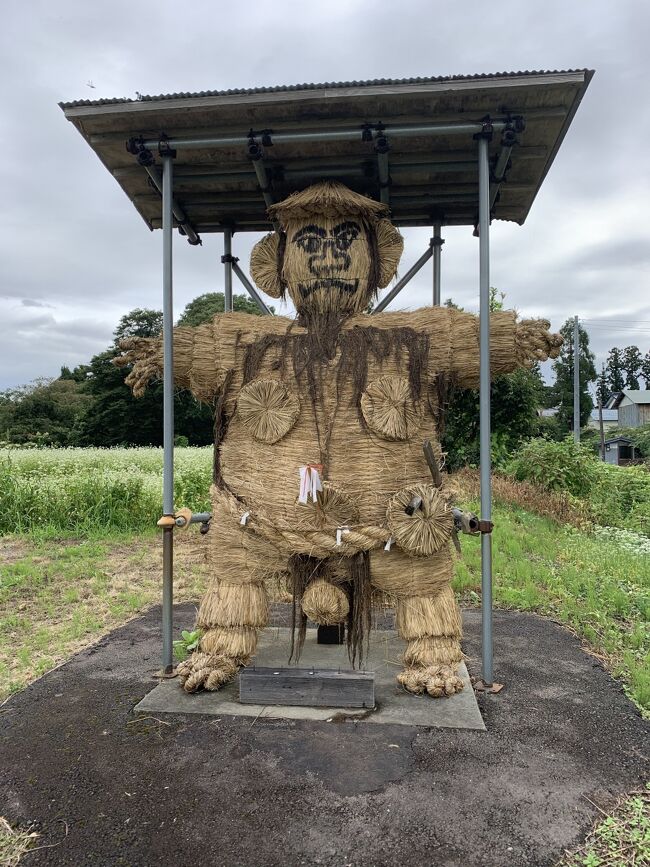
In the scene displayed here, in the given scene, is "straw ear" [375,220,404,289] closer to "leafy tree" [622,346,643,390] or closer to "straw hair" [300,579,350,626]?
"straw hair" [300,579,350,626]

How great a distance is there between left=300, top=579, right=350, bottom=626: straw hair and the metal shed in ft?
2.56

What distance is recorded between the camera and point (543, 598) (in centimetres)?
519

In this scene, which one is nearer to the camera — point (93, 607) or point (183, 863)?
point (183, 863)

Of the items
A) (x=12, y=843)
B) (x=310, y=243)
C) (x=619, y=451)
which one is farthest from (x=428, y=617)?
(x=619, y=451)

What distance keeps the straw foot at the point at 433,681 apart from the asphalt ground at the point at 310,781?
0.19 metres

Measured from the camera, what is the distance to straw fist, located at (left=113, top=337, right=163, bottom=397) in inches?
135

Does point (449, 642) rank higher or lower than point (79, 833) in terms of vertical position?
higher

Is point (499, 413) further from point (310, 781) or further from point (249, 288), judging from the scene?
point (310, 781)

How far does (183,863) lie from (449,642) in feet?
5.67

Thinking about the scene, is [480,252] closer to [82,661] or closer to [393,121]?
[393,121]

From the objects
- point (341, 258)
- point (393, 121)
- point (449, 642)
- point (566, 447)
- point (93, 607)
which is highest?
point (393, 121)

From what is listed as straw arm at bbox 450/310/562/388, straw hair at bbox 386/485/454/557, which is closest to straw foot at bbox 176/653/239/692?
straw hair at bbox 386/485/454/557

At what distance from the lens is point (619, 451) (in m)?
36.6

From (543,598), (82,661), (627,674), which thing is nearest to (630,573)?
(543,598)
